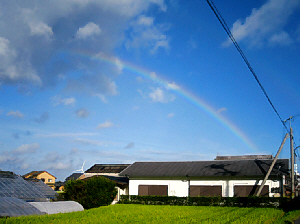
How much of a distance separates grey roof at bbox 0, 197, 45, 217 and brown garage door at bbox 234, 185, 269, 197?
21.1 metres

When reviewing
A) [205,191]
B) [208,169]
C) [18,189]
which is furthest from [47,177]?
[18,189]

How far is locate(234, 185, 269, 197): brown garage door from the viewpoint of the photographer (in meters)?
29.8

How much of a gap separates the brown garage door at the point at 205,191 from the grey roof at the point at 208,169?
1.35m

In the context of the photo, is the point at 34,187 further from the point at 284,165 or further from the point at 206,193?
the point at 284,165

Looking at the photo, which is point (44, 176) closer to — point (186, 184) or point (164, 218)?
point (186, 184)

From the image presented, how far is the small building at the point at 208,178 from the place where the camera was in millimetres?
30375

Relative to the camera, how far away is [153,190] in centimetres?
3428

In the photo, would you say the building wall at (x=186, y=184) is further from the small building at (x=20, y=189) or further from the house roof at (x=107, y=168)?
the house roof at (x=107, y=168)

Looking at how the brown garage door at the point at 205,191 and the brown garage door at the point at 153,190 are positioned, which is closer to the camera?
the brown garage door at the point at 205,191

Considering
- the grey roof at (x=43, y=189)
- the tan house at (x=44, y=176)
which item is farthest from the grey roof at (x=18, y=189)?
the tan house at (x=44, y=176)

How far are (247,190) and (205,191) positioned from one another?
14.3ft

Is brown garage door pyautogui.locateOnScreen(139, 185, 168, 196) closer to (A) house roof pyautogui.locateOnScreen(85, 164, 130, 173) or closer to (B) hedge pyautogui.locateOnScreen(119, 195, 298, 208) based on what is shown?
(B) hedge pyautogui.locateOnScreen(119, 195, 298, 208)

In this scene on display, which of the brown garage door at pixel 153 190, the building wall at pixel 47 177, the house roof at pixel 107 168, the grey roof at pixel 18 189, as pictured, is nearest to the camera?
the grey roof at pixel 18 189

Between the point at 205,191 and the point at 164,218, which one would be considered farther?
the point at 205,191
